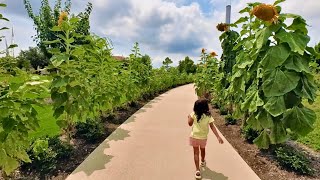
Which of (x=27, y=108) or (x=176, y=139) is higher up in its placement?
(x=27, y=108)

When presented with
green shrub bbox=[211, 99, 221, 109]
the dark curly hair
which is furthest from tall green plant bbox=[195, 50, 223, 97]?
the dark curly hair

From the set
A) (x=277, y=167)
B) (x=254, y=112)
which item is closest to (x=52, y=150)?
(x=254, y=112)

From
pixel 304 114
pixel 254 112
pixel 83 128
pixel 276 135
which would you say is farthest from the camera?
pixel 83 128

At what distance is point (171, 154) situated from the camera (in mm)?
5695

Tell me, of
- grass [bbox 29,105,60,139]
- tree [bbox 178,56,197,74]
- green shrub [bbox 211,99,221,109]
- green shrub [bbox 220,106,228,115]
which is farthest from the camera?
tree [bbox 178,56,197,74]

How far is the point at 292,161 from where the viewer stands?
5062mm

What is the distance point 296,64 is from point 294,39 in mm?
333

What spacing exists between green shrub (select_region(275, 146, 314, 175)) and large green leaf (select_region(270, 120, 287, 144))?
3.09 ft

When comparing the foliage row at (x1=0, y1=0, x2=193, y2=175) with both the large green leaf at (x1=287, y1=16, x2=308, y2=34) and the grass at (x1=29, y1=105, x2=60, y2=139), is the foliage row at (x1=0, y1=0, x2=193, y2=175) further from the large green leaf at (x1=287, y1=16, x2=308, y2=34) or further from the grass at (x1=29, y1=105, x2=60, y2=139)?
the large green leaf at (x1=287, y1=16, x2=308, y2=34)

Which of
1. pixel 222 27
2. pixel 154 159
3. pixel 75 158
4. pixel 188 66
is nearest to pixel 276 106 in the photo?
pixel 154 159

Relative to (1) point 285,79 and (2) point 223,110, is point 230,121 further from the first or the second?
(1) point 285,79

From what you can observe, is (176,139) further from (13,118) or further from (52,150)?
(13,118)

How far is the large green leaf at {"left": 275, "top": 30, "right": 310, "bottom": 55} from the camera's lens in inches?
157

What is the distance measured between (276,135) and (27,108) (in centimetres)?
324
